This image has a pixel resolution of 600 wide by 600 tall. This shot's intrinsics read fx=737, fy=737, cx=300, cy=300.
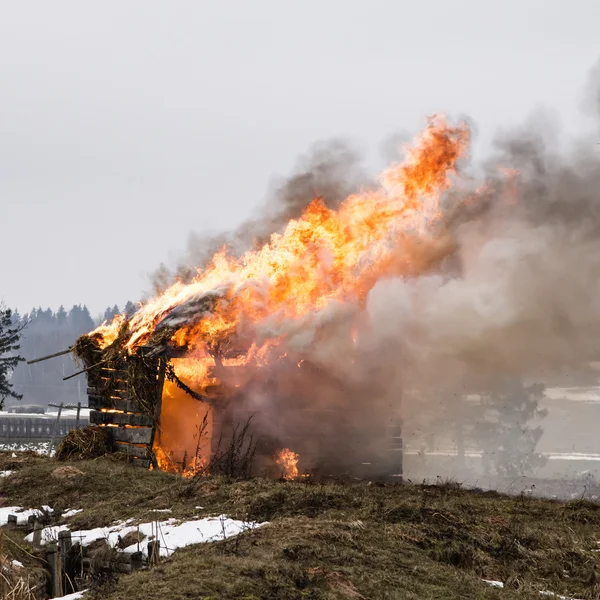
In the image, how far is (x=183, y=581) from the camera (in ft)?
23.8

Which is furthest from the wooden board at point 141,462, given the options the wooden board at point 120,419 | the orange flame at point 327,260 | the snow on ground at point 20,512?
the snow on ground at point 20,512

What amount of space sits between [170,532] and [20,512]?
15.8ft

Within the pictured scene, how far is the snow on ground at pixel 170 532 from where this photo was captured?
32.6 feet

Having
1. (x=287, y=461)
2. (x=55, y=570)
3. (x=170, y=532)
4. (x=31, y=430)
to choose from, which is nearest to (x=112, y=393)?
(x=287, y=461)

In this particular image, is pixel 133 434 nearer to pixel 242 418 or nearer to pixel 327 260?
pixel 242 418

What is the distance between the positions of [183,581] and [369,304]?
510 inches

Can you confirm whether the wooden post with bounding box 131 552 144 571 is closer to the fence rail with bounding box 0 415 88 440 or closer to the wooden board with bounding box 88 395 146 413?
the wooden board with bounding box 88 395 146 413

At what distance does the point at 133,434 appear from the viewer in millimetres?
20031

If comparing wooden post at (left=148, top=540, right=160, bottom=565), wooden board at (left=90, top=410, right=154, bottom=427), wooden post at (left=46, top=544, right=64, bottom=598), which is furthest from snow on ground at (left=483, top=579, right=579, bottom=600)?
wooden board at (left=90, top=410, right=154, bottom=427)

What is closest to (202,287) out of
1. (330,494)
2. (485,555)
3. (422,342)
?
(422,342)

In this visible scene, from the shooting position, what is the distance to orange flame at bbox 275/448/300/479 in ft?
64.9

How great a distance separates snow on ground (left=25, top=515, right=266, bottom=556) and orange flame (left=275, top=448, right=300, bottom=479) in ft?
27.0

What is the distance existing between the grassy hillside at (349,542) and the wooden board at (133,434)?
3.92 meters

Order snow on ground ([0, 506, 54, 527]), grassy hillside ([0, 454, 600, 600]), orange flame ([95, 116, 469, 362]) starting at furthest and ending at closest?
orange flame ([95, 116, 469, 362]), snow on ground ([0, 506, 54, 527]), grassy hillside ([0, 454, 600, 600])
